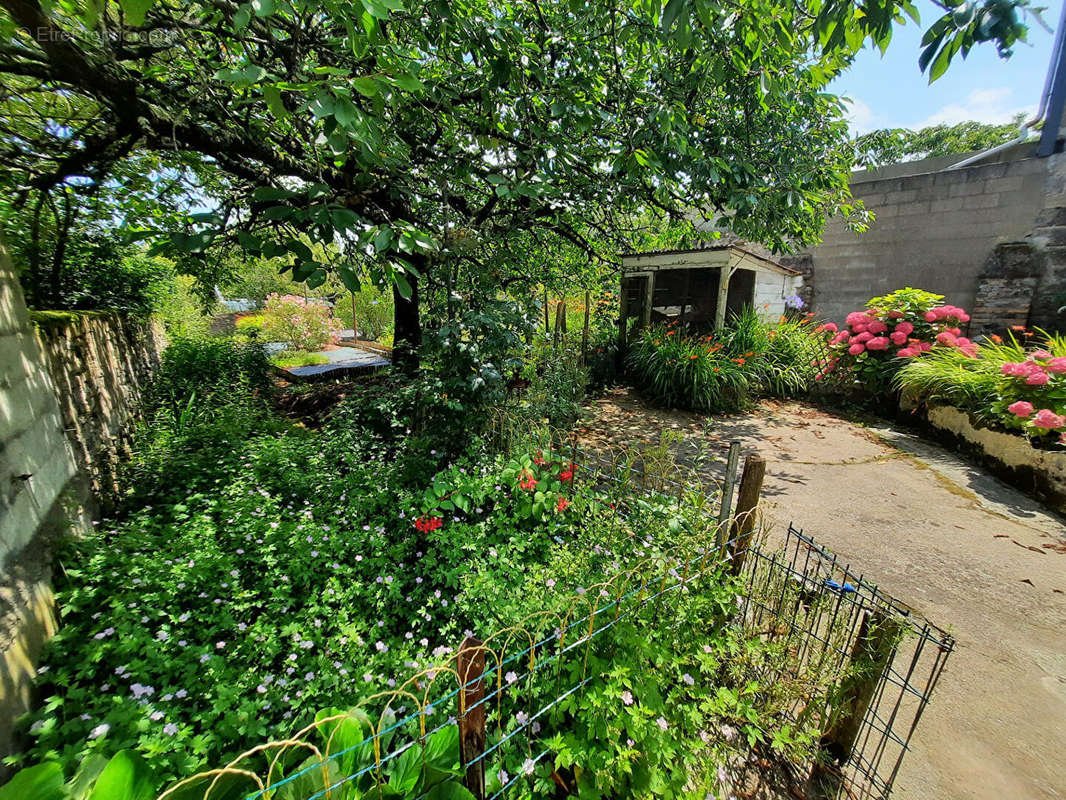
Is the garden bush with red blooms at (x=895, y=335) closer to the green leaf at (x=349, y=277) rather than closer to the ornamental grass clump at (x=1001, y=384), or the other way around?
the ornamental grass clump at (x=1001, y=384)

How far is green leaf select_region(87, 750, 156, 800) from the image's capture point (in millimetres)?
870

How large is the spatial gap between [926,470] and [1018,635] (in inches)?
103

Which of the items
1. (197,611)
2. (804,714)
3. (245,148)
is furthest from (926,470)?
(245,148)

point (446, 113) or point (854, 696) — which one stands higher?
point (446, 113)

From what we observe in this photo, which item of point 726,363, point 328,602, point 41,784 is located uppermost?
point 726,363

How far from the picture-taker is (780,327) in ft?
24.1

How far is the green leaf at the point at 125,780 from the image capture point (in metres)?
0.87

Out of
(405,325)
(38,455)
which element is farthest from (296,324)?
(38,455)

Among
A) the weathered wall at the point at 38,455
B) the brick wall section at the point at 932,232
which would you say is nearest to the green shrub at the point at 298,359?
the weathered wall at the point at 38,455

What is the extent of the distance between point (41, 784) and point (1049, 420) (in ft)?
20.8

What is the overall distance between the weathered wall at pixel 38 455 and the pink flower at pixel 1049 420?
6.75m

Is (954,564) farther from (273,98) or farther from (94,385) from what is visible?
(94,385)

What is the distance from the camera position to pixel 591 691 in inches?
53.0

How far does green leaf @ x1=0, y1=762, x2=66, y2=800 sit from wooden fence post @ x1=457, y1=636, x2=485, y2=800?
0.81 meters
